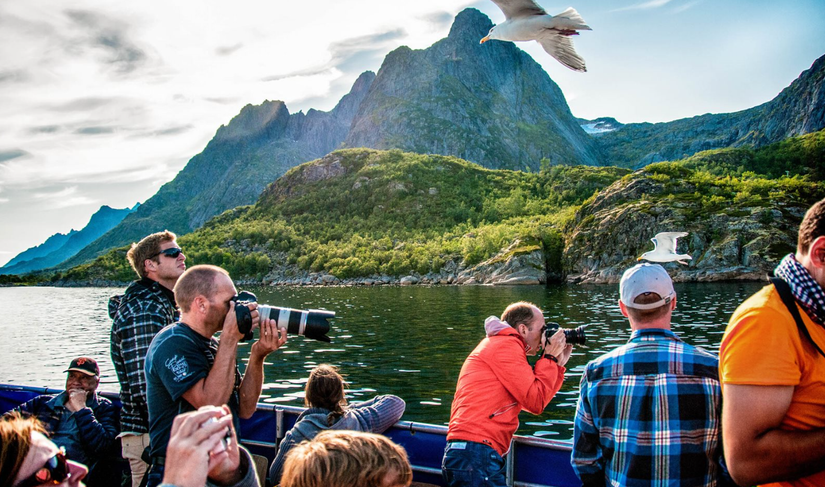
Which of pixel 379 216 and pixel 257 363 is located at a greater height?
pixel 379 216

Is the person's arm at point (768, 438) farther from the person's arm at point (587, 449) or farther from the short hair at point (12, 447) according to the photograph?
the short hair at point (12, 447)

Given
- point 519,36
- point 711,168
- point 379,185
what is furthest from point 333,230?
point 519,36

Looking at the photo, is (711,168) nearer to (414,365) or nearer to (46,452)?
(414,365)

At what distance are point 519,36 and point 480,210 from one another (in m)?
135

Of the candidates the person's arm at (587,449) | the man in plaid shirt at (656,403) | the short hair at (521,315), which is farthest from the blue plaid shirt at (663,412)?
the short hair at (521,315)

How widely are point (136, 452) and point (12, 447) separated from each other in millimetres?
2854

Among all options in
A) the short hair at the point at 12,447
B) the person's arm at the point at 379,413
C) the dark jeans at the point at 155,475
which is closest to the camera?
the short hair at the point at 12,447

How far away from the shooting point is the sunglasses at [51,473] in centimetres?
176

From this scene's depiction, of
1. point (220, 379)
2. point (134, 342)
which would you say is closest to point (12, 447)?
point (220, 379)

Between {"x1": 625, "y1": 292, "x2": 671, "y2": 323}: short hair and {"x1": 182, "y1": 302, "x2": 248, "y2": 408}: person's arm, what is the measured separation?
2333mm

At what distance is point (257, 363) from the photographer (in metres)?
3.79

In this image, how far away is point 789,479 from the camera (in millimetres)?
2262

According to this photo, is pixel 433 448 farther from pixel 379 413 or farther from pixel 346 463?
pixel 346 463

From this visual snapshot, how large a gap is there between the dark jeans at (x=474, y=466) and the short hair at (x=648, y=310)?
1630 mm
